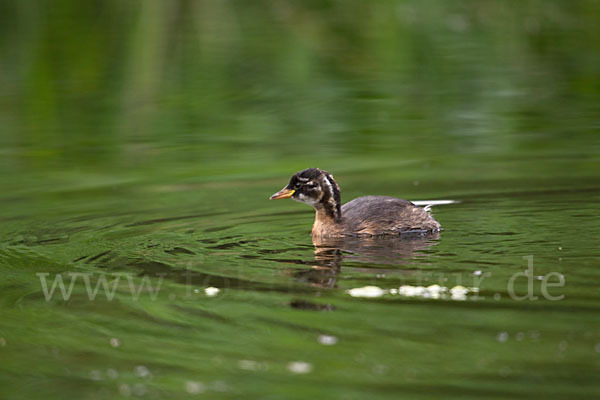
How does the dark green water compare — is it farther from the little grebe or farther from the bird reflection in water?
the little grebe

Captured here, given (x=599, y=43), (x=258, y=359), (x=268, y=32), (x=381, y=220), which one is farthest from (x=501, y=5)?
(x=258, y=359)

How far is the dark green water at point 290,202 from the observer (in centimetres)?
522

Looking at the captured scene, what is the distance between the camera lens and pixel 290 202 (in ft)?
33.9

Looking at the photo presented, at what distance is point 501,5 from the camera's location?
1959cm

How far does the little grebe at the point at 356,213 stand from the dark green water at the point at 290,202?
24 centimetres

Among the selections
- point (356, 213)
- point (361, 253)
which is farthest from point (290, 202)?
point (361, 253)

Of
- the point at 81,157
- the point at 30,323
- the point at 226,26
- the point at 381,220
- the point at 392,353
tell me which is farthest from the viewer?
the point at 226,26

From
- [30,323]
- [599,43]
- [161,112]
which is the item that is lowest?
[30,323]

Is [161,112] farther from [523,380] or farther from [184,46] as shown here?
[523,380]

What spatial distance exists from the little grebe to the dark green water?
0.80 feet

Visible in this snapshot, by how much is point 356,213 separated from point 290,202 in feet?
5.21

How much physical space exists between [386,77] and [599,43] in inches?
151

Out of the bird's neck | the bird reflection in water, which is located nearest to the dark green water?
the bird reflection in water

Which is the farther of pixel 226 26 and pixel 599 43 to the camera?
pixel 226 26
